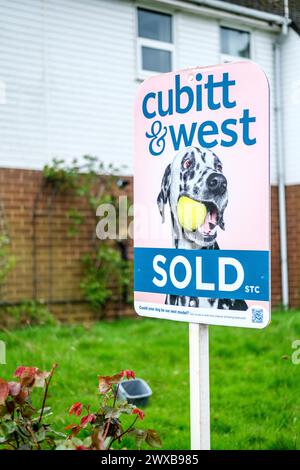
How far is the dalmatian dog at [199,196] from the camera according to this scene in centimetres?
210

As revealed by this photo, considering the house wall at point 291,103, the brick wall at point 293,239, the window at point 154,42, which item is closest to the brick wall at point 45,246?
the window at point 154,42

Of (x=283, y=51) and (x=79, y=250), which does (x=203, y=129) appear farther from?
(x=283, y=51)

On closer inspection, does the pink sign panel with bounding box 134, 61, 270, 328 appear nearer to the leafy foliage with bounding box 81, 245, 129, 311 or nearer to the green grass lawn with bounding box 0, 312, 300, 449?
the green grass lawn with bounding box 0, 312, 300, 449

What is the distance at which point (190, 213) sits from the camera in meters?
2.17

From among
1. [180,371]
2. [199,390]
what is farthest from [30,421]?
[180,371]

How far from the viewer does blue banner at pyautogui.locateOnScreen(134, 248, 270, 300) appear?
2020mm

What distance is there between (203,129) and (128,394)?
2.99 metres

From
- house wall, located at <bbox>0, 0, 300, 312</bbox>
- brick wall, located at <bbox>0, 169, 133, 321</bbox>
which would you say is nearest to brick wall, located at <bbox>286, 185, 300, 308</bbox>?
house wall, located at <bbox>0, 0, 300, 312</bbox>

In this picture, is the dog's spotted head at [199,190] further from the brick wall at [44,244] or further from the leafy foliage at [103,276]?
the leafy foliage at [103,276]

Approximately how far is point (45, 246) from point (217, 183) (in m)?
6.62

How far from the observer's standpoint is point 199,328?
7.20 ft

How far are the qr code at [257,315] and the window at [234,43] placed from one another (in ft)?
30.8

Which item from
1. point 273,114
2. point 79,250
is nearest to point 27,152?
point 79,250

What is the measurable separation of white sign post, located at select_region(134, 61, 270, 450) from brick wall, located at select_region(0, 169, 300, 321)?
607 centimetres
